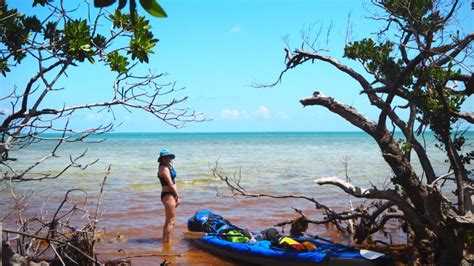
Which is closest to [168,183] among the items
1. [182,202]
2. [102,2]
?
[182,202]

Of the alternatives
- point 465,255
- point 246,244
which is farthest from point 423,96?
point 246,244

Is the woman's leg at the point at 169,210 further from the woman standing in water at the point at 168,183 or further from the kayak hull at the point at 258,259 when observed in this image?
the kayak hull at the point at 258,259

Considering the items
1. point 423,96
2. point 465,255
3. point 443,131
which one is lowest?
point 465,255

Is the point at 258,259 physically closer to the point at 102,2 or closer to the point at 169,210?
the point at 169,210

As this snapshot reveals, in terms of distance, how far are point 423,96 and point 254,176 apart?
15.5 meters

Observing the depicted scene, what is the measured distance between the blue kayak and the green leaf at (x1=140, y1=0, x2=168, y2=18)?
230 inches

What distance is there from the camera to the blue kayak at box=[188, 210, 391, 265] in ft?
22.3

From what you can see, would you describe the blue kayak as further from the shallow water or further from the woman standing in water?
the woman standing in water

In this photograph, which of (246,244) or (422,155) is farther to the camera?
(246,244)

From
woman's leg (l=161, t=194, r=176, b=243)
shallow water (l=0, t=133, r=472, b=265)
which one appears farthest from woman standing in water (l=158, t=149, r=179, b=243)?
shallow water (l=0, t=133, r=472, b=265)

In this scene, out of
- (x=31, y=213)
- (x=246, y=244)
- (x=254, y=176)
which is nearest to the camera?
(x=246, y=244)

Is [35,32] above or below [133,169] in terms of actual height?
above

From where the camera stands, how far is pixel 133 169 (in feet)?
83.2

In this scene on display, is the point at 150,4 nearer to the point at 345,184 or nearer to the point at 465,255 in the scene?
the point at 345,184
